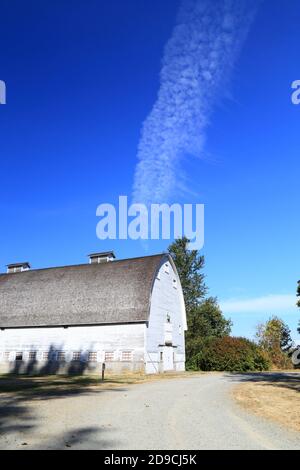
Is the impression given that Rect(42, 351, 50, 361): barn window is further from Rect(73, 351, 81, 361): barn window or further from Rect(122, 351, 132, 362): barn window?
Rect(122, 351, 132, 362): barn window

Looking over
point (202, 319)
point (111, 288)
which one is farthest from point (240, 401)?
point (202, 319)

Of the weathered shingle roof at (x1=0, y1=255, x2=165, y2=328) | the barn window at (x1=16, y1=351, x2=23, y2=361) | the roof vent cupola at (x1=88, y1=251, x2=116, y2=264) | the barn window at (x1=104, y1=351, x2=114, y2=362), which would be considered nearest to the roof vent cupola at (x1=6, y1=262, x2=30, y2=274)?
the weathered shingle roof at (x1=0, y1=255, x2=165, y2=328)

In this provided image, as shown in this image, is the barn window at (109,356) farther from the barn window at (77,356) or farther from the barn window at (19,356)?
the barn window at (19,356)

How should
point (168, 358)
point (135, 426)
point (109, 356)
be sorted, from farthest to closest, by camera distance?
point (168, 358) < point (109, 356) < point (135, 426)

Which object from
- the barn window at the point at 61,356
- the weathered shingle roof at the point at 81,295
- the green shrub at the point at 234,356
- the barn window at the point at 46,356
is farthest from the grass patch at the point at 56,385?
the barn window at the point at 46,356

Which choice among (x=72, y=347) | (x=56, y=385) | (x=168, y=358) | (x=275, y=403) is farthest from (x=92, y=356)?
(x=275, y=403)

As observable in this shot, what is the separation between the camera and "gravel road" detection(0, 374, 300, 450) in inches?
296

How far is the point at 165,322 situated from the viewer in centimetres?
3869

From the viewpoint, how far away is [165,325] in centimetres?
3856

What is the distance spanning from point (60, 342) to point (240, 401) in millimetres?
25690

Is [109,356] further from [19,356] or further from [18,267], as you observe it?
[18,267]

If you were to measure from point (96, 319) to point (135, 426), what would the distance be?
89.2ft

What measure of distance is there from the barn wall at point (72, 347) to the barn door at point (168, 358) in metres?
4.30
